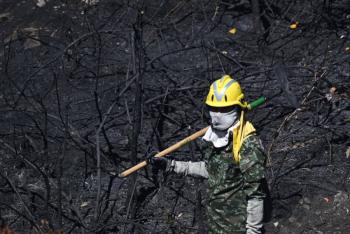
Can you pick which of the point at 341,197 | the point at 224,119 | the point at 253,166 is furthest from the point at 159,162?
the point at 341,197

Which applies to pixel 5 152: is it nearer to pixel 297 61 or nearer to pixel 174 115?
pixel 174 115

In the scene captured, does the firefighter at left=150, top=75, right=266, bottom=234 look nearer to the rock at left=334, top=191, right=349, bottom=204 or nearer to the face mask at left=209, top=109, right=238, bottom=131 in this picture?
the face mask at left=209, top=109, right=238, bottom=131

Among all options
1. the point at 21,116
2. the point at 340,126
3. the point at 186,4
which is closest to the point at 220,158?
the point at 340,126

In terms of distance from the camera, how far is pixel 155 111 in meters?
6.67

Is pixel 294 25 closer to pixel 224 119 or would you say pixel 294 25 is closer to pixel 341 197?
pixel 341 197

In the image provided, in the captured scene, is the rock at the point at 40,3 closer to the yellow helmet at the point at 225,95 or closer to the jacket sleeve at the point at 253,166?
the yellow helmet at the point at 225,95

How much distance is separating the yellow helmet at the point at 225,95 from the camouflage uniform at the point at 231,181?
0.79 feet

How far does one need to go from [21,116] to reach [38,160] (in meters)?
1.02

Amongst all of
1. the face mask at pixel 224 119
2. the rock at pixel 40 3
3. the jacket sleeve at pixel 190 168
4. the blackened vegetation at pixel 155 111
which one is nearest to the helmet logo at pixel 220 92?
the face mask at pixel 224 119

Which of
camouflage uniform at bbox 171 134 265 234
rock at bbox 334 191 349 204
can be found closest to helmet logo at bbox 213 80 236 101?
camouflage uniform at bbox 171 134 265 234

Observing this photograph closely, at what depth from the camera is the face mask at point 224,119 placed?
364 centimetres

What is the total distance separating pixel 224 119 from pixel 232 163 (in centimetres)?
31

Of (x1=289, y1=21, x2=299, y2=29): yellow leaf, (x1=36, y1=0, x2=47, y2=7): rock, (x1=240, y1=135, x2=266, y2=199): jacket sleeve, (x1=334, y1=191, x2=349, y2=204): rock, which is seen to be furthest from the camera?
(x1=36, y1=0, x2=47, y2=7): rock

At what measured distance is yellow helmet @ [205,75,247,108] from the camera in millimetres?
3603
